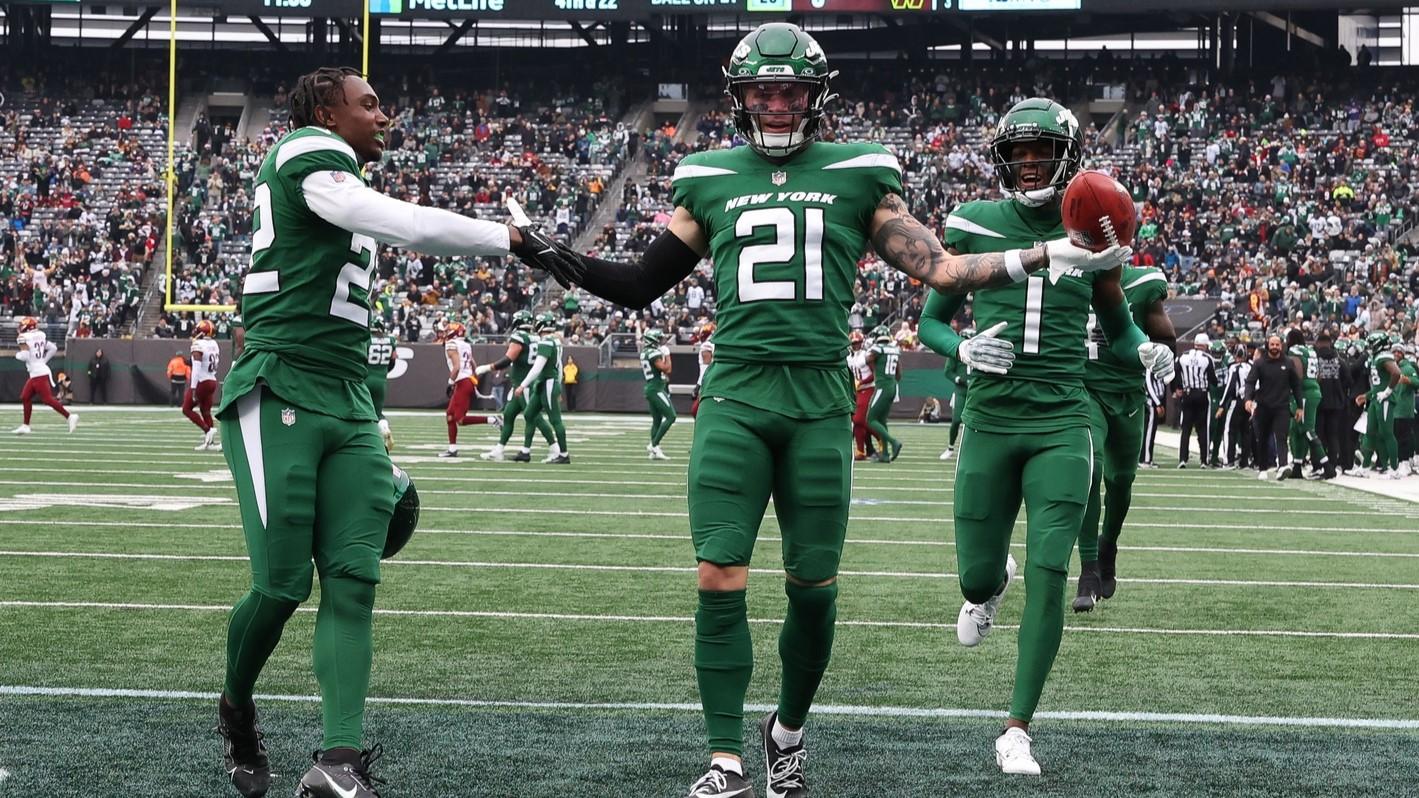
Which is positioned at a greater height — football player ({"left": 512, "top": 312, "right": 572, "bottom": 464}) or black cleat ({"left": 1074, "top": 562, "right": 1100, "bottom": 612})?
football player ({"left": 512, "top": 312, "right": 572, "bottom": 464})

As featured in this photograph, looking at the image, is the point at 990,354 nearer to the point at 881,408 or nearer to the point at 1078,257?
the point at 1078,257

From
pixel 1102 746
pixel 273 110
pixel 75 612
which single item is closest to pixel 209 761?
pixel 1102 746

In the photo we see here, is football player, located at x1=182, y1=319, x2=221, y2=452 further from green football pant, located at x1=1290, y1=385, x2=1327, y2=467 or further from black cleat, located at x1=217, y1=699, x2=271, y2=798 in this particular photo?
black cleat, located at x1=217, y1=699, x2=271, y2=798

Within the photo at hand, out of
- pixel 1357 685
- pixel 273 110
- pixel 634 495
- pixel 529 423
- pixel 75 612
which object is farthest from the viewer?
pixel 273 110

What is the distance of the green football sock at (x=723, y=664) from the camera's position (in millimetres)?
4098

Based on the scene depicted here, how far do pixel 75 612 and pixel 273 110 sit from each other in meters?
35.2

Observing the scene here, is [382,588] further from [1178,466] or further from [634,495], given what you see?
[1178,466]

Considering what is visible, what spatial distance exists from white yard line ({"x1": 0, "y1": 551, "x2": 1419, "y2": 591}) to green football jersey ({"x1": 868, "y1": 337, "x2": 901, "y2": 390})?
9.66 metres

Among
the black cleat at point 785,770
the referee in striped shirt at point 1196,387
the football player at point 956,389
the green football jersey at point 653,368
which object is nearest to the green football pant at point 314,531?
the black cleat at point 785,770

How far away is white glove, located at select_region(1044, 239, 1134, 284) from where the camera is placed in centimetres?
394

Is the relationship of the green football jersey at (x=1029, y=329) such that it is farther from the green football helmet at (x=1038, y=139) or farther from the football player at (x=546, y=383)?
the football player at (x=546, y=383)

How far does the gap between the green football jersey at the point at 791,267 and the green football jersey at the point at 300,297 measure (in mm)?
828

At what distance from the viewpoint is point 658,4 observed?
120 ft

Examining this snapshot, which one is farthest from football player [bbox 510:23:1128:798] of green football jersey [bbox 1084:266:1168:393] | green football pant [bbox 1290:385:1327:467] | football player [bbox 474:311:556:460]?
→ green football pant [bbox 1290:385:1327:467]
